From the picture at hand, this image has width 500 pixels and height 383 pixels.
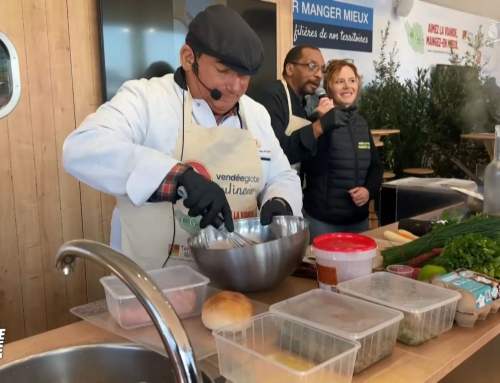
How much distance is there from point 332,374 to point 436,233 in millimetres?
717

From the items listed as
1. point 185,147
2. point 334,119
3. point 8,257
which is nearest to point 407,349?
point 185,147

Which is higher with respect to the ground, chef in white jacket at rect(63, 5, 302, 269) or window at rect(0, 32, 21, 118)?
window at rect(0, 32, 21, 118)

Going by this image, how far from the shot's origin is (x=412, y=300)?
1.01 metres

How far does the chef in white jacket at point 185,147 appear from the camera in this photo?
1211mm

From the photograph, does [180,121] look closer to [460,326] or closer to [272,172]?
[272,172]

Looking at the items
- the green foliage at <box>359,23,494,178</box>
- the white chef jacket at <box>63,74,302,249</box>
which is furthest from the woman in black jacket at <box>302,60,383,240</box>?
the green foliage at <box>359,23,494,178</box>

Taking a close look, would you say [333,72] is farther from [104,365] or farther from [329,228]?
[104,365]

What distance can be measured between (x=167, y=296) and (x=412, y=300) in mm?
474

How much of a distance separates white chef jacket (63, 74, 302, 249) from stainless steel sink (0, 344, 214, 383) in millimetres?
358

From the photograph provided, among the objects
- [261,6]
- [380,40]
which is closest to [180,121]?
[261,6]

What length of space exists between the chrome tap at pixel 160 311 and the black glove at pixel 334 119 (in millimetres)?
1820

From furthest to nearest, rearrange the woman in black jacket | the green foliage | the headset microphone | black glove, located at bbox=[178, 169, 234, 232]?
the green foliage < the headset microphone < the woman in black jacket < black glove, located at bbox=[178, 169, 234, 232]

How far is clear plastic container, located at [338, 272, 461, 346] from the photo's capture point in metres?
0.96

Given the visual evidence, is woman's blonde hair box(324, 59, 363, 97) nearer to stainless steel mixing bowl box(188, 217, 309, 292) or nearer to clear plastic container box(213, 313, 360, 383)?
stainless steel mixing bowl box(188, 217, 309, 292)
